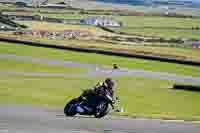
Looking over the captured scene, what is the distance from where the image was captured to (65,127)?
18.9 m

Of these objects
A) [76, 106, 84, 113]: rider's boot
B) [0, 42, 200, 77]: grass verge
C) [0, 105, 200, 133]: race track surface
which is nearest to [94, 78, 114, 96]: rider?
[76, 106, 84, 113]: rider's boot

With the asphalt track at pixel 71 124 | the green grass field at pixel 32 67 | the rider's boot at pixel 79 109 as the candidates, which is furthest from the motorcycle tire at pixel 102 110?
the green grass field at pixel 32 67

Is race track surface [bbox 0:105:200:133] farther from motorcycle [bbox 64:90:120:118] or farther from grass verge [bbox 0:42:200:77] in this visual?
grass verge [bbox 0:42:200:77]

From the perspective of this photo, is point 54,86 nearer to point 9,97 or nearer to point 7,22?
point 9,97

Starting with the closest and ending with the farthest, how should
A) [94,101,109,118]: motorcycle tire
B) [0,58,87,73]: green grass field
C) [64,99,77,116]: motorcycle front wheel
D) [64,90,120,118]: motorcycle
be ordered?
[94,101,109,118]: motorcycle tire → [64,90,120,118]: motorcycle → [64,99,77,116]: motorcycle front wheel → [0,58,87,73]: green grass field

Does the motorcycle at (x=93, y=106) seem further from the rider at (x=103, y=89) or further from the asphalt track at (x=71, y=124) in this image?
the asphalt track at (x=71, y=124)

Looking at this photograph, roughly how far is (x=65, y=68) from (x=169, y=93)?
14922 millimetres

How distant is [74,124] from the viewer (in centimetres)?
1991

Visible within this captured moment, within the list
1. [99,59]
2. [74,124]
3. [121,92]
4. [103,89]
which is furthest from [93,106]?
[99,59]

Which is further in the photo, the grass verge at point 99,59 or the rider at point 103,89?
the grass verge at point 99,59

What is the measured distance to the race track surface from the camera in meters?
18.2

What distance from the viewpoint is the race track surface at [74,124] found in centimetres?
1823

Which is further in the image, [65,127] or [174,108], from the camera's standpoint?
[174,108]

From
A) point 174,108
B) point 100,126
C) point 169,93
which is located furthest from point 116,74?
point 100,126
